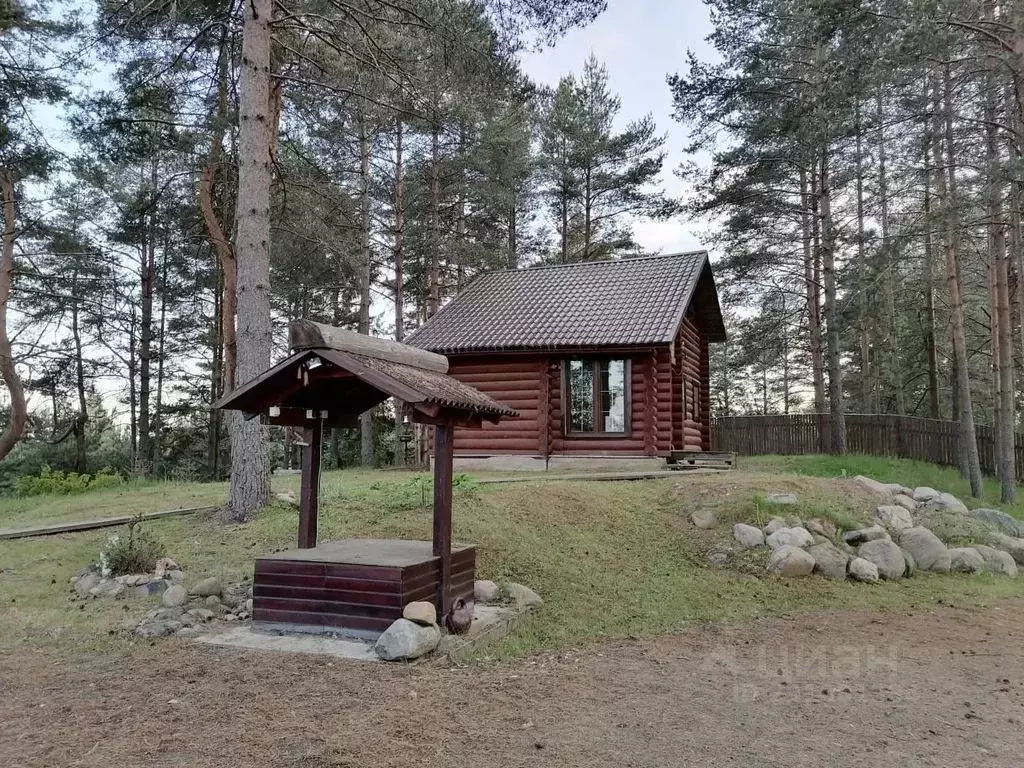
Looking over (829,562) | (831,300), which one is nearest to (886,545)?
(829,562)

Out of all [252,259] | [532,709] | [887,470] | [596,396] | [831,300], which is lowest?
[532,709]

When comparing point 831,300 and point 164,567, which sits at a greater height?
point 831,300

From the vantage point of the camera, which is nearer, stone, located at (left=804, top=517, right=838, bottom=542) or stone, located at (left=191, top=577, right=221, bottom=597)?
stone, located at (left=191, top=577, right=221, bottom=597)

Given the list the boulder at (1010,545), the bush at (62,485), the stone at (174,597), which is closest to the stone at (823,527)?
the boulder at (1010,545)

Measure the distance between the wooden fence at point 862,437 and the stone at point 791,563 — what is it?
485 inches

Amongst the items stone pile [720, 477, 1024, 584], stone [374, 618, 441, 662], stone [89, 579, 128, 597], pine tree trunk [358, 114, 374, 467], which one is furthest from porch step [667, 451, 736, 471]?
stone [89, 579, 128, 597]

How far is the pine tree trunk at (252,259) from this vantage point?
32.0 feet

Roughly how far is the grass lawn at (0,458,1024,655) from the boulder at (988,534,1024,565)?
1.36m

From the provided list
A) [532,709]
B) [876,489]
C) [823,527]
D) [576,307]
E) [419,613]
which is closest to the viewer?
[532,709]

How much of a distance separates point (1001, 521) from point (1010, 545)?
4.47 feet

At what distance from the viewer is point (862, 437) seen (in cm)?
2053

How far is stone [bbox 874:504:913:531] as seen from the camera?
10.6 metres

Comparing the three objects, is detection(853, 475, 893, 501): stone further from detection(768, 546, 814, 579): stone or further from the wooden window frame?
the wooden window frame

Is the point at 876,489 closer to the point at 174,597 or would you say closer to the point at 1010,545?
the point at 1010,545
